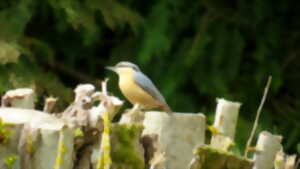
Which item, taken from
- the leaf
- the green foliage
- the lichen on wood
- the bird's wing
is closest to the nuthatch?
the bird's wing

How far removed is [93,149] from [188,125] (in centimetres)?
54

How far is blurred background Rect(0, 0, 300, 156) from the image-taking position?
744cm

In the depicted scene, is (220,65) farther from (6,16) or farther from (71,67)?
(6,16)

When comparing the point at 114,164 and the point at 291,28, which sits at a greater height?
the point at 291,28

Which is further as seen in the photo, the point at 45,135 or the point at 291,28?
the point at 291,28

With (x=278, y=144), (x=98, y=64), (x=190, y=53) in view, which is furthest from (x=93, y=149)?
(x=98, y=64)

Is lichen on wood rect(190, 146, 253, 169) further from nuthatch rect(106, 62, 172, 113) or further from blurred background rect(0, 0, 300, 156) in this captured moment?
blurred background rect(0, 0, 300, 156)

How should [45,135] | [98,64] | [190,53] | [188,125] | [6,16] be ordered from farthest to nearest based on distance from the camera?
1. [98,64]
2. [190,53]
3. [6,16]
4. [188,125]
5. [45,135]

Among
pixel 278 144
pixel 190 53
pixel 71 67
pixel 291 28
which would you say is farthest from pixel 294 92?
pixel 278 144

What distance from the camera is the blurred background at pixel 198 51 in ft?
24.4

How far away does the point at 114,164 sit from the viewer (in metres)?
4.01

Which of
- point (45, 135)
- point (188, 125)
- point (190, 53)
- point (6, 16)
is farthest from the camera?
point (190, 53)

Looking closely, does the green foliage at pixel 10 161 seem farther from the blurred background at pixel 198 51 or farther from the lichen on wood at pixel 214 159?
the blurred background at pixel 198 51

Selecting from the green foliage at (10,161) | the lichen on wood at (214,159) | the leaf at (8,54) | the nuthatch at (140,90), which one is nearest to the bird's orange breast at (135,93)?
the nuthatch at (140,90)
